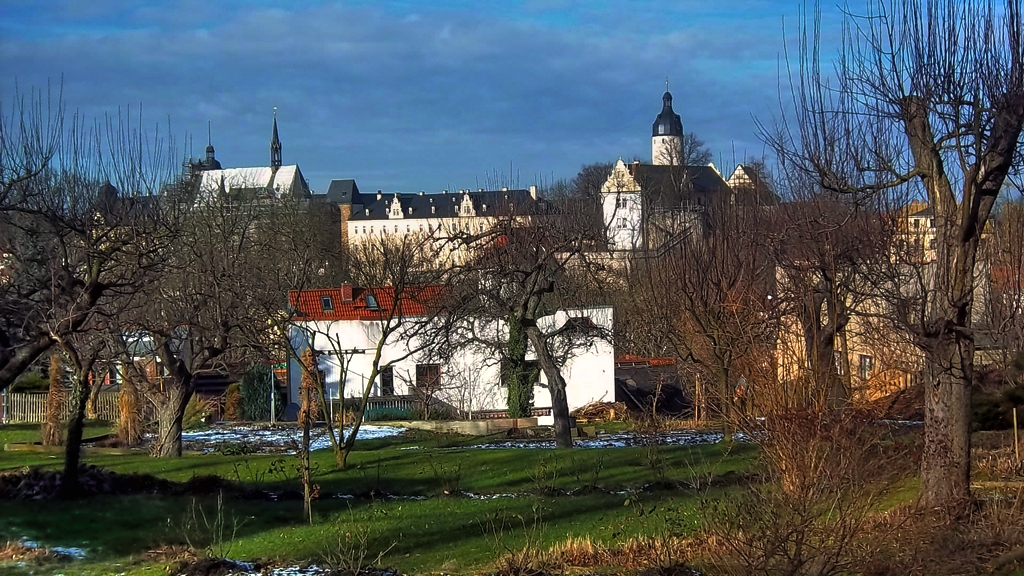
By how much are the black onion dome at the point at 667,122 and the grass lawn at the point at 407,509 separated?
354ft

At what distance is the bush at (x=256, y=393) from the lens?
114 ft

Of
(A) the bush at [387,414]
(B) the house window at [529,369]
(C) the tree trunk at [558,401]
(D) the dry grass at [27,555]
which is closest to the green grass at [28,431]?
(A) the bush at [387,414]

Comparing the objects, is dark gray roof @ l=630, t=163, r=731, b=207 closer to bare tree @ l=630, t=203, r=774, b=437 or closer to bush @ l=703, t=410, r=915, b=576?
bare tree @ l=630, t=203, r=774, b=437

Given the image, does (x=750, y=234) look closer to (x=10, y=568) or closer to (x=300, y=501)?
(x=300, y=501)

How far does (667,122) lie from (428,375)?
97375mm

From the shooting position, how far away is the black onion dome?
124 m

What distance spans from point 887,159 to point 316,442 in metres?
16.4

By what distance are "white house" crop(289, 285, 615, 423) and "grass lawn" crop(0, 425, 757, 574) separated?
484 inches

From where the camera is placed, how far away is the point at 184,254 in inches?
1224

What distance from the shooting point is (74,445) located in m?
15.6

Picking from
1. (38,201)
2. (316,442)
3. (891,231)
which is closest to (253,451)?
(316,442)

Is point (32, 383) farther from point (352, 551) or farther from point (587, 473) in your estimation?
point (352, 551)

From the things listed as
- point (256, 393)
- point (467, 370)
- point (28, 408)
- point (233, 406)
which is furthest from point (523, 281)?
point (28, 408)

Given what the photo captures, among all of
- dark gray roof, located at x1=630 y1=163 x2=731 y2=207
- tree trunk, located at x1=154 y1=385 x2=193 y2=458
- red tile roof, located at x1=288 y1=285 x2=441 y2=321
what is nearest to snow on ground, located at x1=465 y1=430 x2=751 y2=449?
tree trunk, located at x1=154 y1=385 x2=193 y2=458
